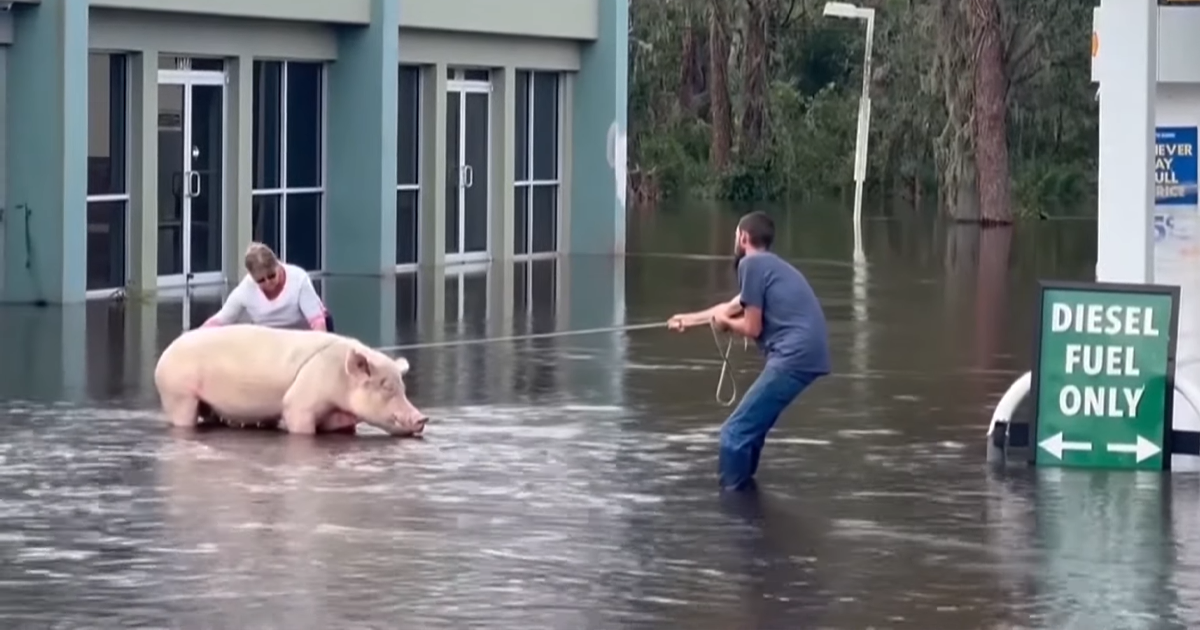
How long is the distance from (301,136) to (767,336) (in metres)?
19.2

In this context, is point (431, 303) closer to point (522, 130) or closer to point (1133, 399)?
point (522, 130)

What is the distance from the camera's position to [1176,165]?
1559 cm

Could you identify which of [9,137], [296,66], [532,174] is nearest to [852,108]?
[532,174]

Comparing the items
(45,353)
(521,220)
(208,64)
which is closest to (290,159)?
(208,64)

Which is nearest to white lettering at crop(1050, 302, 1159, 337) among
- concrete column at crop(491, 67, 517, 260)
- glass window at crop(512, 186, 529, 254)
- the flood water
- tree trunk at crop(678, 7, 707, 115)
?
the flood water

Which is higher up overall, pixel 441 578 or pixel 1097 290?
pixel 1097 290

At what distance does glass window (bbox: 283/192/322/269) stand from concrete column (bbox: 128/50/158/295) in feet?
12.2

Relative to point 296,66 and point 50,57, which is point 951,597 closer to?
point 50,57

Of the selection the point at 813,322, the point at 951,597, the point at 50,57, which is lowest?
the point at 951,597

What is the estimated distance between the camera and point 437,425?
1586 cm

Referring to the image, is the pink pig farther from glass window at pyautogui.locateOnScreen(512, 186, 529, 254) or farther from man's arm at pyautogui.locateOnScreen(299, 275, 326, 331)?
glass window at pyautogui.locateOnScreen(512, 186, 529, 254)

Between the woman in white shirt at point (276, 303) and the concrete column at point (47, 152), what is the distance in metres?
10.2

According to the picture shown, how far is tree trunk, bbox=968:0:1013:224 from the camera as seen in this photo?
51.8 m

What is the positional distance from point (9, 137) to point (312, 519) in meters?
15.0
